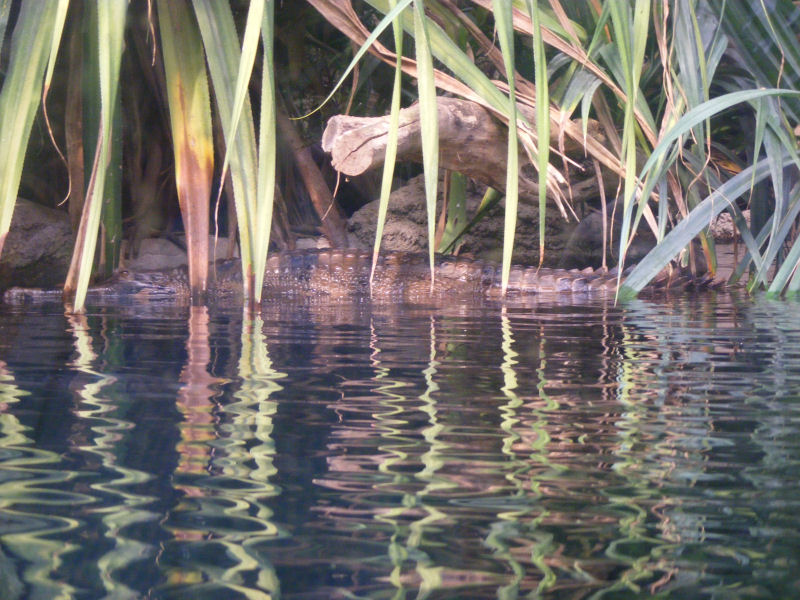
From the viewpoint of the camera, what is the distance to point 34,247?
4.59m

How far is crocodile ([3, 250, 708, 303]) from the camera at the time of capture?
4160 mm

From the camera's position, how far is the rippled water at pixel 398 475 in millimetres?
698

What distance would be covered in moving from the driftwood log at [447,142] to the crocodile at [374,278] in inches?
20.1

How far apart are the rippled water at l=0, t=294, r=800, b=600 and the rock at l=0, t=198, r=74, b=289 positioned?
294cm

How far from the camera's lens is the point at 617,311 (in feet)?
10.3

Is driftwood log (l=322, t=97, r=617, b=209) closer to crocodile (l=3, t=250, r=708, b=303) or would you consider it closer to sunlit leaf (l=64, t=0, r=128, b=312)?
crocodile (l=3, t=250, r=708, b=303)

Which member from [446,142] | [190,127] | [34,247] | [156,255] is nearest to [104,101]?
[190,127]

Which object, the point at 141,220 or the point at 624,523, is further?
the point at 141,220

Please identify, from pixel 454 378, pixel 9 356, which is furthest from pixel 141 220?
pixel 454 378

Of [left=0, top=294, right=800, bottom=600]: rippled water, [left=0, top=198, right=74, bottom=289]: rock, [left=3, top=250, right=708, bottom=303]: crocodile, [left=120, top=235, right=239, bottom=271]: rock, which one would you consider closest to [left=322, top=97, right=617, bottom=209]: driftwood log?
[left=3, top=250, right=708, bottom=303]: crocodile

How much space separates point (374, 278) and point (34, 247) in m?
1.74

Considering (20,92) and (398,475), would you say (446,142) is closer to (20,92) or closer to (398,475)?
(20,92)

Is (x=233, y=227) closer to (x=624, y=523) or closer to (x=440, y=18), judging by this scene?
(x=440, y=18)

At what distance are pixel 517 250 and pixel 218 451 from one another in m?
4.47
